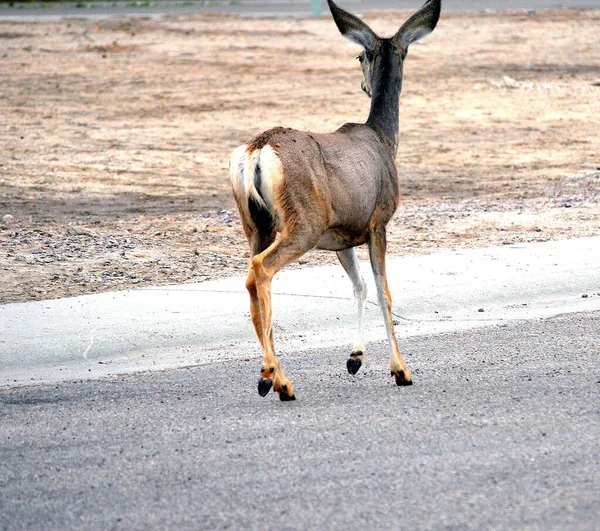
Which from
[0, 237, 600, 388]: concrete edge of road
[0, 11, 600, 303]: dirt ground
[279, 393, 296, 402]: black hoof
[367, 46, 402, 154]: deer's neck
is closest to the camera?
[279, 393, 296, 402]: black hoof

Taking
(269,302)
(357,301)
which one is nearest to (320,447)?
(269,302)

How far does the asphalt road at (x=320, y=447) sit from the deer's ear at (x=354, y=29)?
2317 millimetres

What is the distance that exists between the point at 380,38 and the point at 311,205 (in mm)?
2064

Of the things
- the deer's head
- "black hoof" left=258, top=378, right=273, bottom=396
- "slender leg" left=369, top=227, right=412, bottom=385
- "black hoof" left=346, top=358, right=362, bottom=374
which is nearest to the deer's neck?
the deer's head

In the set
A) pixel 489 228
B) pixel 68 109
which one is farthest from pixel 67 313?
pixel 68 109

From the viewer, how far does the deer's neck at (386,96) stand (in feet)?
28.5

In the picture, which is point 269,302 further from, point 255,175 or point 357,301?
point 357,301

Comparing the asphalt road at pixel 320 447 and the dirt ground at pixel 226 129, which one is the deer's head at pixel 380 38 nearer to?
the asphalt road at pixel 320 447

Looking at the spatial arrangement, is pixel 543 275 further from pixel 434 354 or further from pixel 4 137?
pixel 4 137

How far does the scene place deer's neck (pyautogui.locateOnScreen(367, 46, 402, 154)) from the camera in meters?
8.68

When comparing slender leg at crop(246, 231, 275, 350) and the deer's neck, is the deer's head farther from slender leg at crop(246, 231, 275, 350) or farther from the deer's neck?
slender leg at crop(246, 231, 275, 350)

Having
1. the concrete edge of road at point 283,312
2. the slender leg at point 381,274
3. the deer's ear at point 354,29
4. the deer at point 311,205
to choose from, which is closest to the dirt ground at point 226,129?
the concrete edge of road at point 283,312

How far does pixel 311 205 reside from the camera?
7352 millimetres

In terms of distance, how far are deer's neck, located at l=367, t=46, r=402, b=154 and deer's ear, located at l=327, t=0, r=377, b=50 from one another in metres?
0.14
